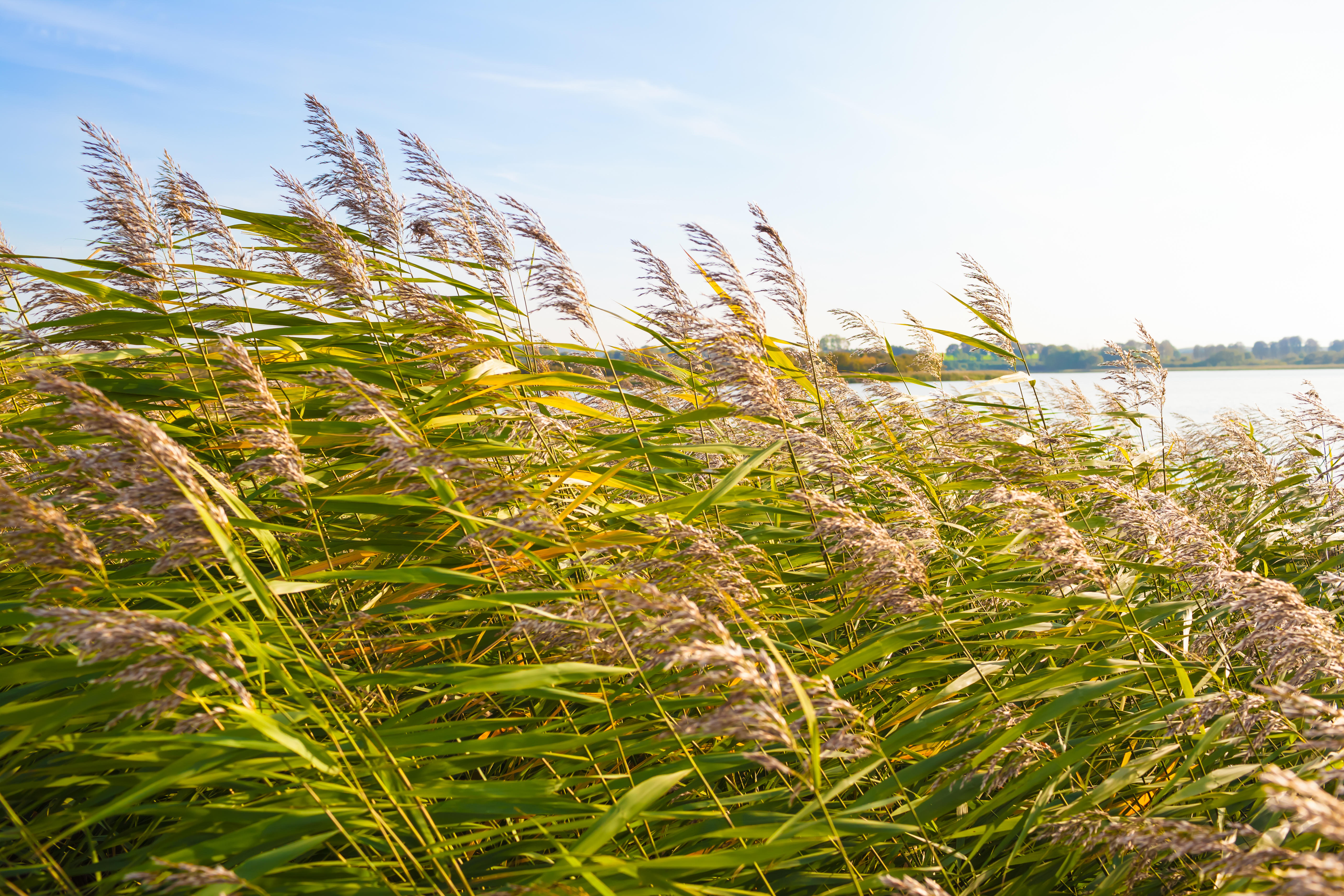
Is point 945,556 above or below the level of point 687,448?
below

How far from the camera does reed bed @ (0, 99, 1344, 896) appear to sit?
4.57 ft

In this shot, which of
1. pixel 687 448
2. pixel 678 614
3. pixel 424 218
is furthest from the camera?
pixel 424 218

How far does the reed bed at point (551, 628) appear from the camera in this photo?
1.39m

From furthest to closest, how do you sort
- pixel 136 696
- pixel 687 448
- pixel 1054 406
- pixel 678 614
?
pixel 1054 406 → pixel 687 448 → pixel 136 696 → pixel 678 614

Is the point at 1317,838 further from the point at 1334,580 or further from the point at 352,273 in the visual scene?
the point at 352,273

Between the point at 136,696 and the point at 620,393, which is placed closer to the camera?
the point at 136,696

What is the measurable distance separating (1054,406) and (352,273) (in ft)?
12.9

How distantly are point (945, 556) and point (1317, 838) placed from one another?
1127mm

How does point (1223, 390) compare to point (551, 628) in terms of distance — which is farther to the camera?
point (1223, 390)

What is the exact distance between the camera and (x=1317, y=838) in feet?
5.26

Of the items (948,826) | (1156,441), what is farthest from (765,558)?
(1156,441)

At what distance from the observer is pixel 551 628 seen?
162 centimetres

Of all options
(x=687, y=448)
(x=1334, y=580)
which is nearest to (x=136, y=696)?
(x=687, y=448)

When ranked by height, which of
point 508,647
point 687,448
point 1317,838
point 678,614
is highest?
point 687,448
